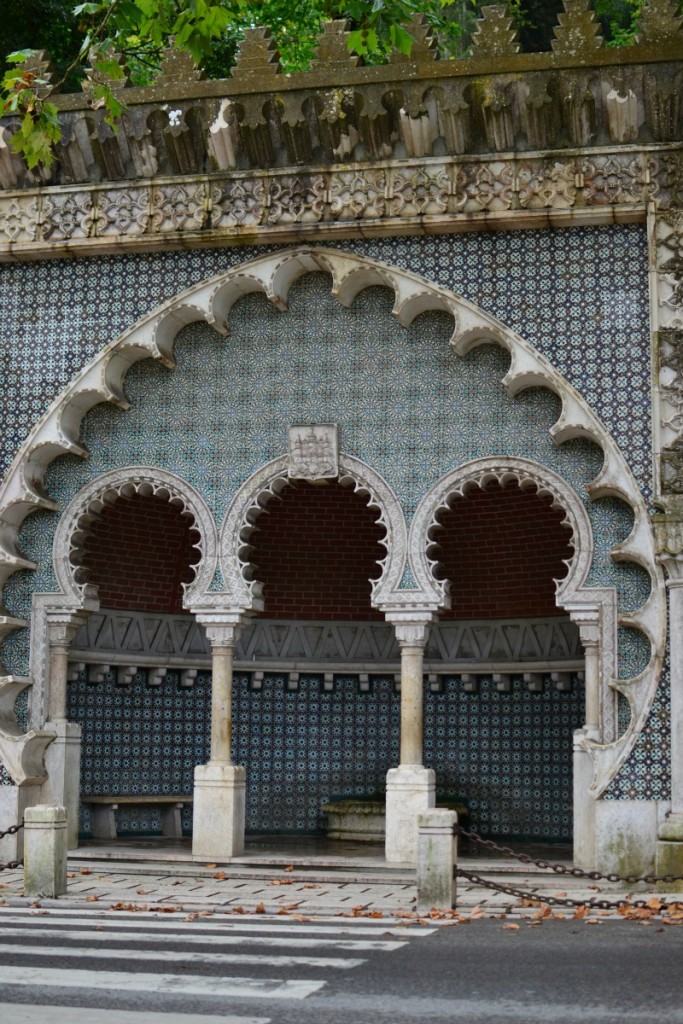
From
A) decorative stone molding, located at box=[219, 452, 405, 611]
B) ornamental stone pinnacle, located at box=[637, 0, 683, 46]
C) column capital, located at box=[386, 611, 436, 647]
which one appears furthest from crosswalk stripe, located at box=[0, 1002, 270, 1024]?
ornamental stone pinnacle, located at box=[637, 0, 683, 46]

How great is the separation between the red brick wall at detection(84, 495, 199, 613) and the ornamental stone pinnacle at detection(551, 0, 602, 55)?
558 cm

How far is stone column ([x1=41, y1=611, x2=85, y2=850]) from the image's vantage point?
13016 millimetres

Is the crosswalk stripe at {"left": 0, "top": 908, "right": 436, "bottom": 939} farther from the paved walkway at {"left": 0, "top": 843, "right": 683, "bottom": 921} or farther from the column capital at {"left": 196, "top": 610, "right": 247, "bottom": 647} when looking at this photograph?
the column capital at {"left": 196, "top": 610, "right": 247, "bottom": 647}

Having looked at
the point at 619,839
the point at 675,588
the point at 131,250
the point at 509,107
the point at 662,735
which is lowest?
the point at 619,839

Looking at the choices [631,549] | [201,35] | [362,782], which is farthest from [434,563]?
[201,35]

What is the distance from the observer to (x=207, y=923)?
9133mm

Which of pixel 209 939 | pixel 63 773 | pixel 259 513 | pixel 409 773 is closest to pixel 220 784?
pixel 63 773

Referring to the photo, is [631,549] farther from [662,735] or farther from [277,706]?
[277,706]

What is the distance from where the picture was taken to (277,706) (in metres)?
15.3

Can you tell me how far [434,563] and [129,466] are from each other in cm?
294

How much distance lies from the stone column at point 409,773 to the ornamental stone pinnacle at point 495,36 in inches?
192

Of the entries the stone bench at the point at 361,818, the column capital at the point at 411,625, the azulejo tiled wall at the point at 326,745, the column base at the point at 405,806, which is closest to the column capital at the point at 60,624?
the azulejo tiled wall at the point at 326,745

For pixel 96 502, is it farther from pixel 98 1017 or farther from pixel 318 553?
pixel 98 1017

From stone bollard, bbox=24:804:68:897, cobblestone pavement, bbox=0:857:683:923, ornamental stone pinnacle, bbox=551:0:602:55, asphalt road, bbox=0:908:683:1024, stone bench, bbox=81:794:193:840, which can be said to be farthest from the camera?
stone bench, bbox=81:794:193:840
